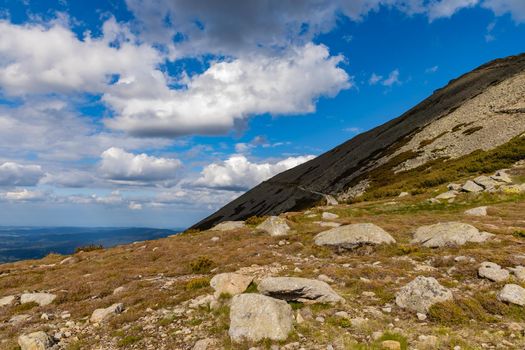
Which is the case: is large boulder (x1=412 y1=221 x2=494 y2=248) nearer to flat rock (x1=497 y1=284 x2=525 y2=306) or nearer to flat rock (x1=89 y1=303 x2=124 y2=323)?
flat rock (x1=497 y1=284 x2=525 y2=306)

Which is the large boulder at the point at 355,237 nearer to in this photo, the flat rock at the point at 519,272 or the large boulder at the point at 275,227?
the large boulder at the point at 275,227

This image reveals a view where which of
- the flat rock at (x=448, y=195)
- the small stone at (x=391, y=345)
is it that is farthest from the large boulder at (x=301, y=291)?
the flat rock at (x=448, y=195)

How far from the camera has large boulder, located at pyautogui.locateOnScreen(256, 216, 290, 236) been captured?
93.7 ft

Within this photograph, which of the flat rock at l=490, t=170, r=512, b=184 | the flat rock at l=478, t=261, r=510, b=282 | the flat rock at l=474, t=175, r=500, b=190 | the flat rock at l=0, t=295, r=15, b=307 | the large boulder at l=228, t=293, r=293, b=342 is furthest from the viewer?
the flat rock at l=490, t=170, r=512, b=184

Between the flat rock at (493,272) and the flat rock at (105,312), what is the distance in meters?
15.9

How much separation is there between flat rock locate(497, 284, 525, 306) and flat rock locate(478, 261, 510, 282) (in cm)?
144

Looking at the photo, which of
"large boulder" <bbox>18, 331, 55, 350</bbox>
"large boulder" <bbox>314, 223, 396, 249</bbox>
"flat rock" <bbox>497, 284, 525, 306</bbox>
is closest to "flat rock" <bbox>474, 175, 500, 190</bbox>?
"large boulder" <bbox>314, 223, 396, 249</bbox>

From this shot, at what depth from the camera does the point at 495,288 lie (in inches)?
514

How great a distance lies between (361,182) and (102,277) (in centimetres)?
5705

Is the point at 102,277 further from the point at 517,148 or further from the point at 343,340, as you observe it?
the point at 517,148

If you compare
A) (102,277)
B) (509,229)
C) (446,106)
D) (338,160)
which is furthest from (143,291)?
(446,106)

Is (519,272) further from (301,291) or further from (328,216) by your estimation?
(328,216)

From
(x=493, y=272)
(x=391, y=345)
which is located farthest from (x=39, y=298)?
(x=493, y=272)

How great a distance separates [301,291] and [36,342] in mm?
9554
